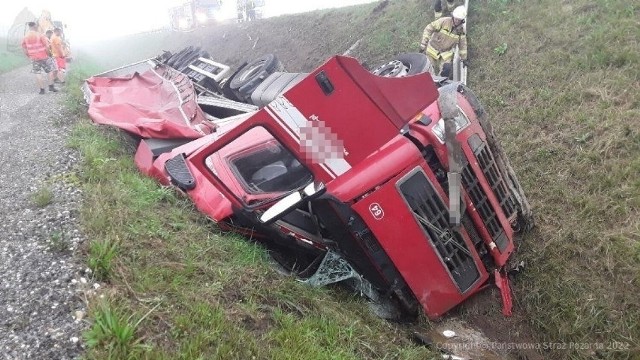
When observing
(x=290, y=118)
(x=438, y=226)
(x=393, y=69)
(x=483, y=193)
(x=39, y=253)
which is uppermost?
(x=39, y=253)

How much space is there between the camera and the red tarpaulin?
17.0ft

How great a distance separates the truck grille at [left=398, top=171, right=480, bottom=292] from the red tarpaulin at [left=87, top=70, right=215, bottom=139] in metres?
2.76

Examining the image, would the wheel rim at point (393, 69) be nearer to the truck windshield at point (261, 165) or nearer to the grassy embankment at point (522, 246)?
the grassy embankment at point (522, 246)

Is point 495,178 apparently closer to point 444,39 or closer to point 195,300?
point 195,300

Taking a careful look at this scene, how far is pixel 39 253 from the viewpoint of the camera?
285 centimetres

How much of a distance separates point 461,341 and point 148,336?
209 centimetres

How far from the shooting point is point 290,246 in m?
3.62

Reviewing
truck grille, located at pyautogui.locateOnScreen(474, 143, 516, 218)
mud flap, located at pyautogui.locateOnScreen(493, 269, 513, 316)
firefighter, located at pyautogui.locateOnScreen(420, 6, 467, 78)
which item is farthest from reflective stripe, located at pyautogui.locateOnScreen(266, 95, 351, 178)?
firefighter, located at pyautogui.locateOnScreen(420, 6, 467, 78)

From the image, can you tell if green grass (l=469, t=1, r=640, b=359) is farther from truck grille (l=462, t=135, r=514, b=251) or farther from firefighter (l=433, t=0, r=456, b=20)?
firefighter (l=433, t=0, r=456, b=20)

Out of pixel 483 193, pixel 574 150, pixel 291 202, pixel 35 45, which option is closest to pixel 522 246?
pixel 483 193

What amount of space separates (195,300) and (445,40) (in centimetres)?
556

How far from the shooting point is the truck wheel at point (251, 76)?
6781mm

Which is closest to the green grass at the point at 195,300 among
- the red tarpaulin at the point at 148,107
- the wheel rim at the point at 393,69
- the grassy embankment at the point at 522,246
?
the grassy embankment at the point at 522,246

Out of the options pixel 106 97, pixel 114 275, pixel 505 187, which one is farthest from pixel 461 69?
pixel 114 275
